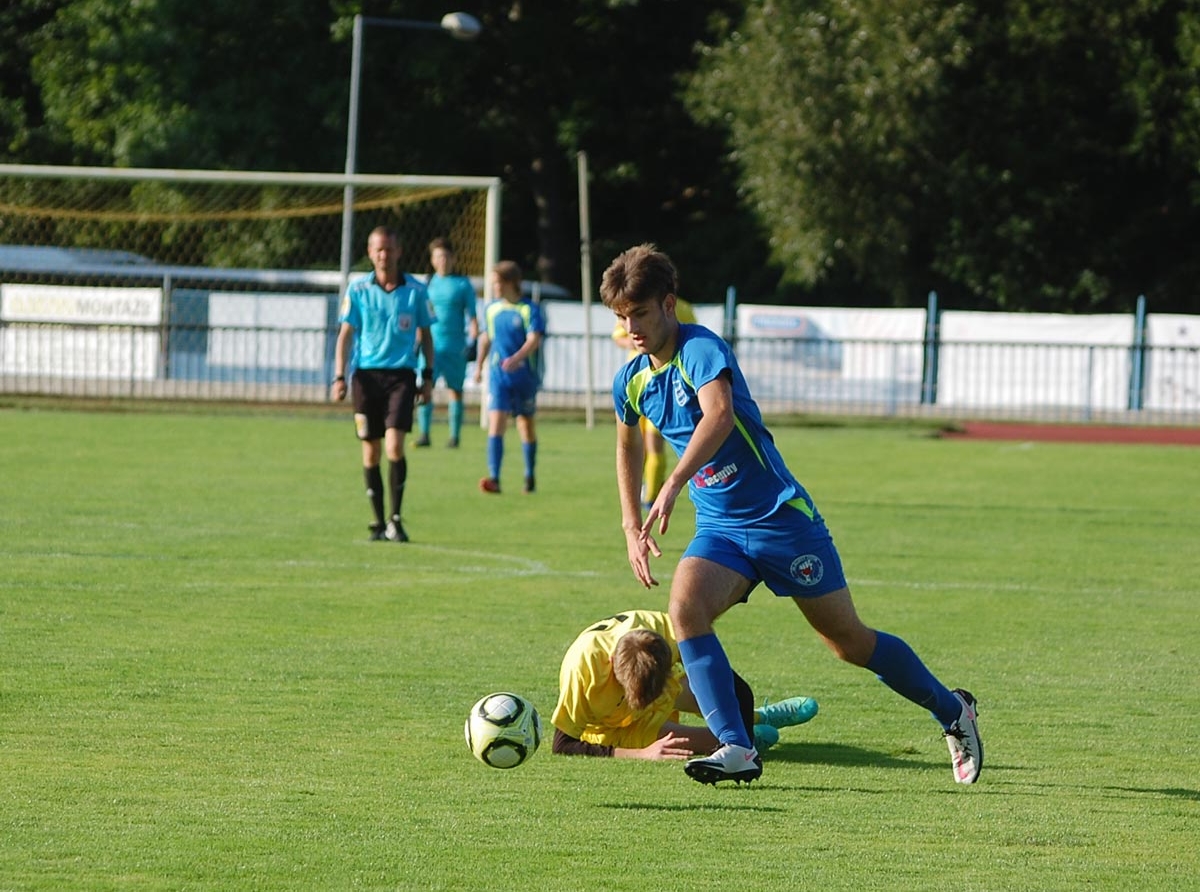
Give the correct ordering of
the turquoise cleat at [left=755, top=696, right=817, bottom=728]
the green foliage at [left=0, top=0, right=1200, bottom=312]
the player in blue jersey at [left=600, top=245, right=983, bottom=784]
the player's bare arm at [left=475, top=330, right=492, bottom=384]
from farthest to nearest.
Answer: the green foliage at [left=0, top=0, right=1200, bottom=312] → the player's bare arm at [left=475, top=330, right=492, bottom=384] → the turquoise cleat at [left=755, top=696, right=817, bottom=728] → the player in blue jersey at [left=600, top=245, right=983, bottom=784]

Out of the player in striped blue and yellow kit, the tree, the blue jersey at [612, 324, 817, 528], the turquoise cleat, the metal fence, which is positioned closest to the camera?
the blue jersey at [612, 324, 817, 528]

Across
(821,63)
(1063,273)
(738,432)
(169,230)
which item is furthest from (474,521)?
(1063,273)

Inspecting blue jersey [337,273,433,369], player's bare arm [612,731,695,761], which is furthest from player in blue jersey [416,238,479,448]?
player's bare arm [612,731,695,761]

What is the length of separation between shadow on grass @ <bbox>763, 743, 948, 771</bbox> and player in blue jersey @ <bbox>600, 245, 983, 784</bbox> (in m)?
0.31

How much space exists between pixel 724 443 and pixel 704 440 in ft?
0.72

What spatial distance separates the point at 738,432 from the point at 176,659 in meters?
3.08

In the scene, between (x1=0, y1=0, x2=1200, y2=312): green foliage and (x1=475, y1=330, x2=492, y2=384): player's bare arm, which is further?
(x1=0, y1=0, x2=1200, y2=312): green foliage

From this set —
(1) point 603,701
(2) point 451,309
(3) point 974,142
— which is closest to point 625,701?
(1) point 603,701

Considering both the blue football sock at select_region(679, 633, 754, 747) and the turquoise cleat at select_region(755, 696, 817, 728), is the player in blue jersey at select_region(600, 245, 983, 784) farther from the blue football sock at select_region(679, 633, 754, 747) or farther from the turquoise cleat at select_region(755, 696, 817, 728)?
the turquoise cleat at select_region(755, 696, 817, 728)

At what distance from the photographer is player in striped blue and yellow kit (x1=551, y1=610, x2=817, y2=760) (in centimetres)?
604

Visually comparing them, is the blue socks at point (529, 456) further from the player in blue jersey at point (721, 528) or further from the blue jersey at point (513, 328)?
the player in blue jersey at point (721, 528)

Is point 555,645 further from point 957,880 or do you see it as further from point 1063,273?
point 1063,273

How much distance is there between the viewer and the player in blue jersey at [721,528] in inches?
221

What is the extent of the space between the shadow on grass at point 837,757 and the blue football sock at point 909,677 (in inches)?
11.8
